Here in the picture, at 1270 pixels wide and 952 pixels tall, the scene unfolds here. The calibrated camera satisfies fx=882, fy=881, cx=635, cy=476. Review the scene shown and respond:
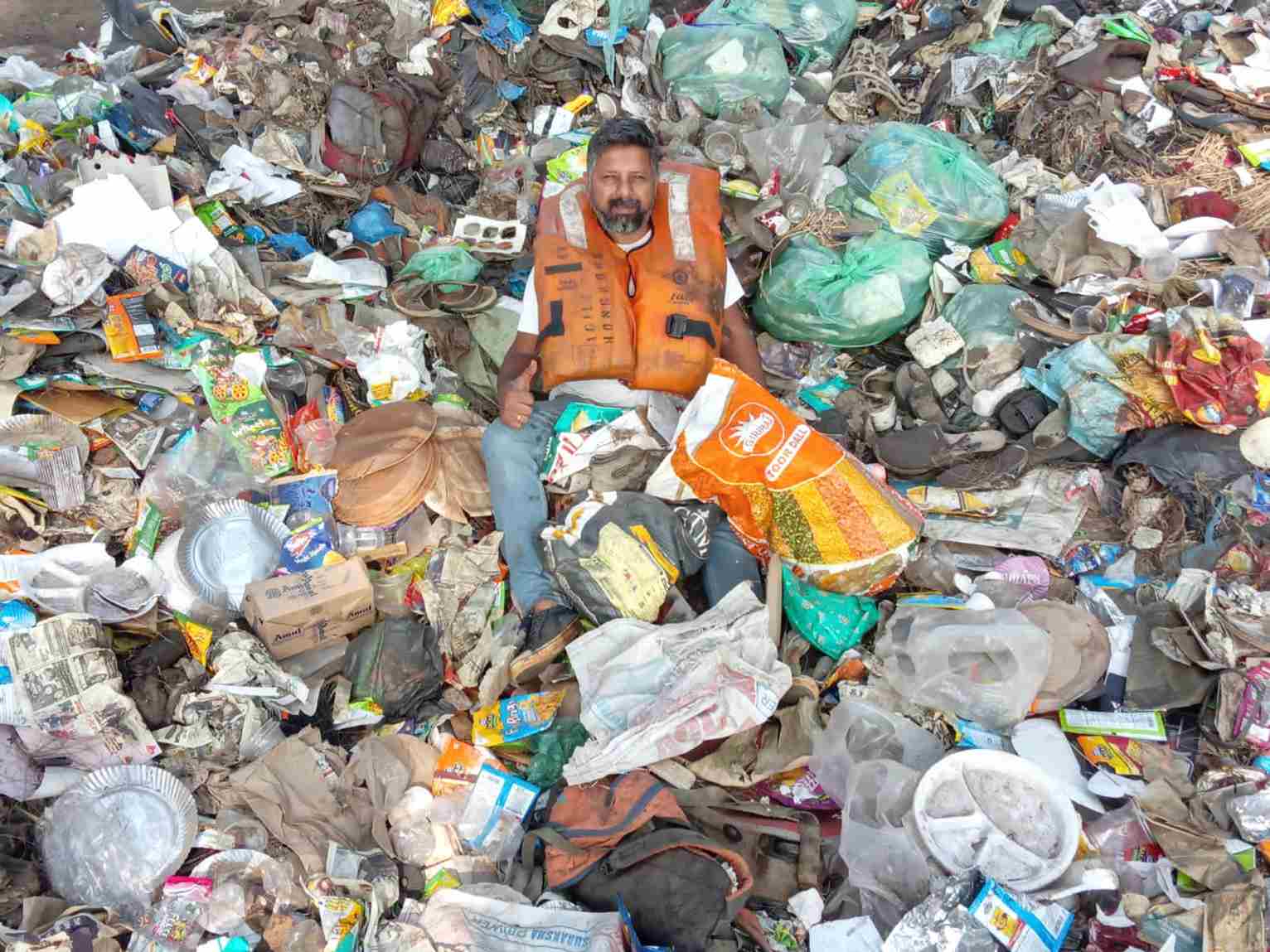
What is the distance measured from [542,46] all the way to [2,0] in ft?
11.6

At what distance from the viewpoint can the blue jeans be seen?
2973 mm

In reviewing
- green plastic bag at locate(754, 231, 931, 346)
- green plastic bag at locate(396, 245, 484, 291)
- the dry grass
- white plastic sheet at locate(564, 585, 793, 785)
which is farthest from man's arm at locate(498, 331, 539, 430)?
the dry grass

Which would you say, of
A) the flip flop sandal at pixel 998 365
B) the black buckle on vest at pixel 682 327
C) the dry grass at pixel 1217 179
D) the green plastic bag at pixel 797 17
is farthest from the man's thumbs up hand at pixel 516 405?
the dry grass at pixel 1217 179

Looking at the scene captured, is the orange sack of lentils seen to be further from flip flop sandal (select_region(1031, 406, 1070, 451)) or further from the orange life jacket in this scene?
flip flop sandal (select_region(1031, 406, 1070, 451))

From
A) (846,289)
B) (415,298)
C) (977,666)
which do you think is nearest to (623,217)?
(846,289)

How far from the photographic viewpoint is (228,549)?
10.1ft

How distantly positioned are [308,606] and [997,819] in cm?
212

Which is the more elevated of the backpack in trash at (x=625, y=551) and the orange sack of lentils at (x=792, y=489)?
the orange sack of lentils at (x=792, y=489)

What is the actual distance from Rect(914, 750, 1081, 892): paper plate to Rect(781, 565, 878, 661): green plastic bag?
581mm

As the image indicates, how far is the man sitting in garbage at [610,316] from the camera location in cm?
317

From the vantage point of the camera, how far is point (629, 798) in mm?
2334

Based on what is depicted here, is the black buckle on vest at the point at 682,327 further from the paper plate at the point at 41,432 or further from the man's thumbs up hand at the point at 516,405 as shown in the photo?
the paper plate at the point at 41,432

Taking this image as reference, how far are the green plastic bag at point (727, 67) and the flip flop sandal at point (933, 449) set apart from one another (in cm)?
200

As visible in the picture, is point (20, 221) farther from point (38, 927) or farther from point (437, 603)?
point (38, 927)
